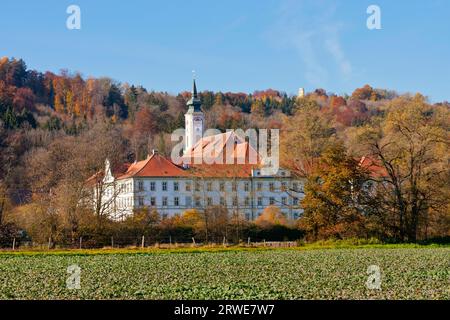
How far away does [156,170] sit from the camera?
88.2 metres

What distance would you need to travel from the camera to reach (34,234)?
47.8 metres

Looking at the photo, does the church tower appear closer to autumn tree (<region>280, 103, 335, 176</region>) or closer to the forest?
the forest

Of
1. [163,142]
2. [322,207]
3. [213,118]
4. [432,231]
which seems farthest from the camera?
[213,118]

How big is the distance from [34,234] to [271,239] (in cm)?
1657

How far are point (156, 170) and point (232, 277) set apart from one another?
211 feet

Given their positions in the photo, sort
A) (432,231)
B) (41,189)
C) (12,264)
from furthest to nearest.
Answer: (41,189)
(432,231)
(12,264)

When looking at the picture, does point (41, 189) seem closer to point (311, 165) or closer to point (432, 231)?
point (311, 165)

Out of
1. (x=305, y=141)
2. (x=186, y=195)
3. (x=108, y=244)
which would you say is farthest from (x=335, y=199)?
(x=186, y=195)

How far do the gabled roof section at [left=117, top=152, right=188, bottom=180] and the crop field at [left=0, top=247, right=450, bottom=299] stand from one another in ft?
171

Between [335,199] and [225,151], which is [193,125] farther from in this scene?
[335,199]

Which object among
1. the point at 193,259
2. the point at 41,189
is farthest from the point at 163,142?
the point at 193,259

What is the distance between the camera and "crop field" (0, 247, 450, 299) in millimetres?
19516

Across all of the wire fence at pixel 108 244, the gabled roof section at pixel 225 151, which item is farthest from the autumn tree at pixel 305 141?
the gabled roof section at pixel 225 151

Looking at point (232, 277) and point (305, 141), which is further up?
point (305, 141)
